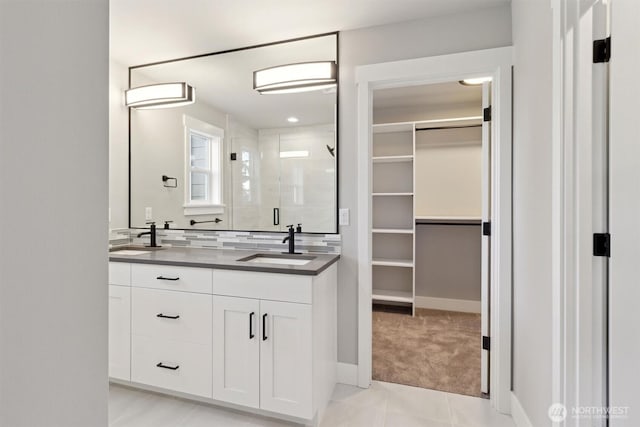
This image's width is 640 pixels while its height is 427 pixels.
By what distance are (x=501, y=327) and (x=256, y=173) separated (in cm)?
198

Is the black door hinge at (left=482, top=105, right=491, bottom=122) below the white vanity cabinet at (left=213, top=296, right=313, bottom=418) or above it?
above

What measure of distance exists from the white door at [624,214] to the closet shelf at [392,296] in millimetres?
2368

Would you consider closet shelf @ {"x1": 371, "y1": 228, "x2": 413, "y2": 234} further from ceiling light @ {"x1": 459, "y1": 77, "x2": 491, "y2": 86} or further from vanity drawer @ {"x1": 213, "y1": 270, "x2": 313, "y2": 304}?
vanity drawer @ {"x1": 213, "y1": 270, "x2": 313, "y2": 304}

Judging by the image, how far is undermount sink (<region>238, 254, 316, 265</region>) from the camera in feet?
6.94

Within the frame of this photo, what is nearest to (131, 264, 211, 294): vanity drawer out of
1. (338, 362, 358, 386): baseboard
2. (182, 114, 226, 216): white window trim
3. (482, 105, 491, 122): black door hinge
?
(182, 114, 226, 216): white window trim

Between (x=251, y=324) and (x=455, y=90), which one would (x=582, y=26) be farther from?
(x=455, y=90)

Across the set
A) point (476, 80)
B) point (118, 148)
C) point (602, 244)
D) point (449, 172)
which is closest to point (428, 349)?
point (602, 244)

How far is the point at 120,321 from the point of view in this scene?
6.65ft

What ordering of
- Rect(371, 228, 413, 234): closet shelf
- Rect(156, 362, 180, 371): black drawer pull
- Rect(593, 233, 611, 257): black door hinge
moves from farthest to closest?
Rect(371, 228, 413, 234): closet shelf → Rect(156, 362, 180, 371): black drawer pull → Rect(593, 233, 611, 257): black door hinge

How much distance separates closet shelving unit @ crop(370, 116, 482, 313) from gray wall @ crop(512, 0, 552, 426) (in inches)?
69.4

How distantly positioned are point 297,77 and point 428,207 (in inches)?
92.6

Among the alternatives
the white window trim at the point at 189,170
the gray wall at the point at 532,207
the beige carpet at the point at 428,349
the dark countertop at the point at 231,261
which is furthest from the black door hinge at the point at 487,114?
the white window trim at the point at 189,170

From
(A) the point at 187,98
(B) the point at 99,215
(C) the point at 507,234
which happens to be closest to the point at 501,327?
(C) the point at 507,234

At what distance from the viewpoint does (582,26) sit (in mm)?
1181
